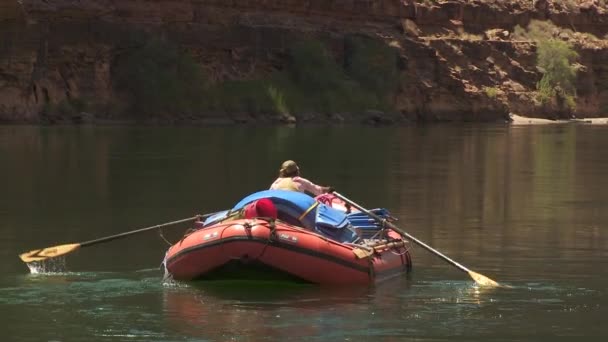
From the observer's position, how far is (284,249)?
18.3 meters

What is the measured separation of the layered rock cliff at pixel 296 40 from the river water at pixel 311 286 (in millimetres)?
24832

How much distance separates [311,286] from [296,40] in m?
74.7

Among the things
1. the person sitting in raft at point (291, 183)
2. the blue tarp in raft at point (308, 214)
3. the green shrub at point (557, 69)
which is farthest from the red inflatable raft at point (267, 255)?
the green shrub at point (557, 69)

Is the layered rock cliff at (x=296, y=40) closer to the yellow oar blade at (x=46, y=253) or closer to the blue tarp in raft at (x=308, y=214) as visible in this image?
the yellow oar blade at (x=46, y=253)

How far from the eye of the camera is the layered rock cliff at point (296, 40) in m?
79.1

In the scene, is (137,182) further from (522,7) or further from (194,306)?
(522,7)

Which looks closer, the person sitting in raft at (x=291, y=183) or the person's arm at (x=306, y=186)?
the person sitting in raft at (x=291, y=183)

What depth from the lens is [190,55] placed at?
287 feet

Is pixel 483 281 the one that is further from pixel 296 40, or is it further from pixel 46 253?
pixel 296 40

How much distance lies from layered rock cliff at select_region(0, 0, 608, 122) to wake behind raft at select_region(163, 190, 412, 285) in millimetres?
56936

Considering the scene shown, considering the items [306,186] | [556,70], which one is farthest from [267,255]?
[556,70]

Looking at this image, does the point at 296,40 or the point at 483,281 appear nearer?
the point at 483,281

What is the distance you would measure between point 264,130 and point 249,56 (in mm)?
17878

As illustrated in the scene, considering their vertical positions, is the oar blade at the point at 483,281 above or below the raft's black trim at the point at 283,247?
below
